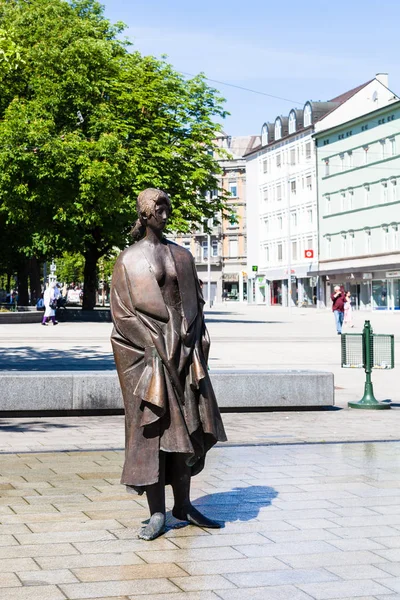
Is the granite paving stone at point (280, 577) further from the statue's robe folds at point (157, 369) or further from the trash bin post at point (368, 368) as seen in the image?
the trash bin post at point (368, 368)

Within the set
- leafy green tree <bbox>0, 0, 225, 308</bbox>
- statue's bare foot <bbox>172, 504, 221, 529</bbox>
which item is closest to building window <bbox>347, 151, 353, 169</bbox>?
leafy green tree <bbox>0, 0, 225, 308</bbox>

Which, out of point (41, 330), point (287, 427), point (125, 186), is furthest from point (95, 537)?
point (125, 186)

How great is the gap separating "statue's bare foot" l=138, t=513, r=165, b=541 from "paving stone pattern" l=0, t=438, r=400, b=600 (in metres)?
0.05

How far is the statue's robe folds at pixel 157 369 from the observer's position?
5.93 metres

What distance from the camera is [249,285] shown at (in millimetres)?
102312

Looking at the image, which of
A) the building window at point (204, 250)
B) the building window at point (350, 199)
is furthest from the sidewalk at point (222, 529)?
the building window at point (204, 250)

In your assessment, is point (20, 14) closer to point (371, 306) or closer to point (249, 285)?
point (371, 306)

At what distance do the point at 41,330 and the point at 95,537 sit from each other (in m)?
30.0

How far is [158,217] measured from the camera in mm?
6242

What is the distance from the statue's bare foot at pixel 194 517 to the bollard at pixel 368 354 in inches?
285

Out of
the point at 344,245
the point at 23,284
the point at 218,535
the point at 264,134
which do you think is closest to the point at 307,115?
the point at 264,134

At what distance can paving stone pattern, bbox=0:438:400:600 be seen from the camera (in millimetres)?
4953

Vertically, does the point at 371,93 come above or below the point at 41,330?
above

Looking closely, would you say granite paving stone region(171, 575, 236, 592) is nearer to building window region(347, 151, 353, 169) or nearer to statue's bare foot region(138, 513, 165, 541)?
statue's bare foot region(138, 513, 165, 541)
